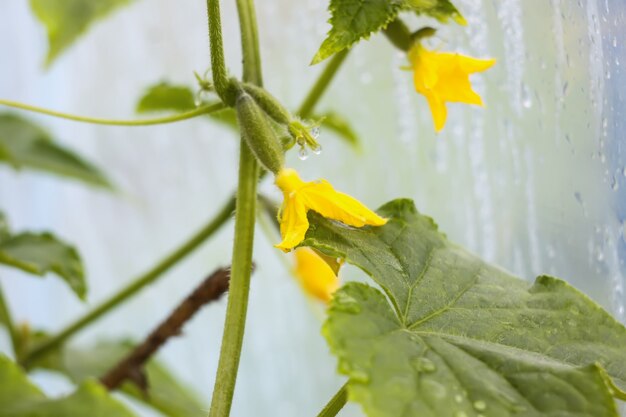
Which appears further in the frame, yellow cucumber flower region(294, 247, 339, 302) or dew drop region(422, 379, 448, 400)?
yellow cucumber flower region(294, 247, 339, 302)

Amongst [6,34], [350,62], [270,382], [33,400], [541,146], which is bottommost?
[270,382]

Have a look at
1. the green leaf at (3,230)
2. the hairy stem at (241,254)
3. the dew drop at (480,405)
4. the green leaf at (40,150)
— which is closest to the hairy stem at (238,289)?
the hairy stem at (241,254)

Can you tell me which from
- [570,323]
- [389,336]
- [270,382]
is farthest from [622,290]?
[270,382]

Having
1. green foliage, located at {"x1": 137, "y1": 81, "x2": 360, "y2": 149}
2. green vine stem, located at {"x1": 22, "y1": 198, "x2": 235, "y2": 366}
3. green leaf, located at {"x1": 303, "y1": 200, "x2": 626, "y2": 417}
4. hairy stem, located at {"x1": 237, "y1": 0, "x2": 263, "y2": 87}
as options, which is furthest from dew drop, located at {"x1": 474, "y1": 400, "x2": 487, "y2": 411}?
green foliage, located at {"x1": 137, "y1": 81, "x2": 360, "y2": 149}

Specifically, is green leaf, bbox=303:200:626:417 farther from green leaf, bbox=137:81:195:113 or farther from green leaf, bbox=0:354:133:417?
green leaf, bbox=137:81:195:113

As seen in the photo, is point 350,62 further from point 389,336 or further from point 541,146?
point 389,336

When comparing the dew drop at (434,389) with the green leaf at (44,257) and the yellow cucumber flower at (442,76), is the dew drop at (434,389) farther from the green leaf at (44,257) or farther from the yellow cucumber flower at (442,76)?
the green leaf at (44,257)
